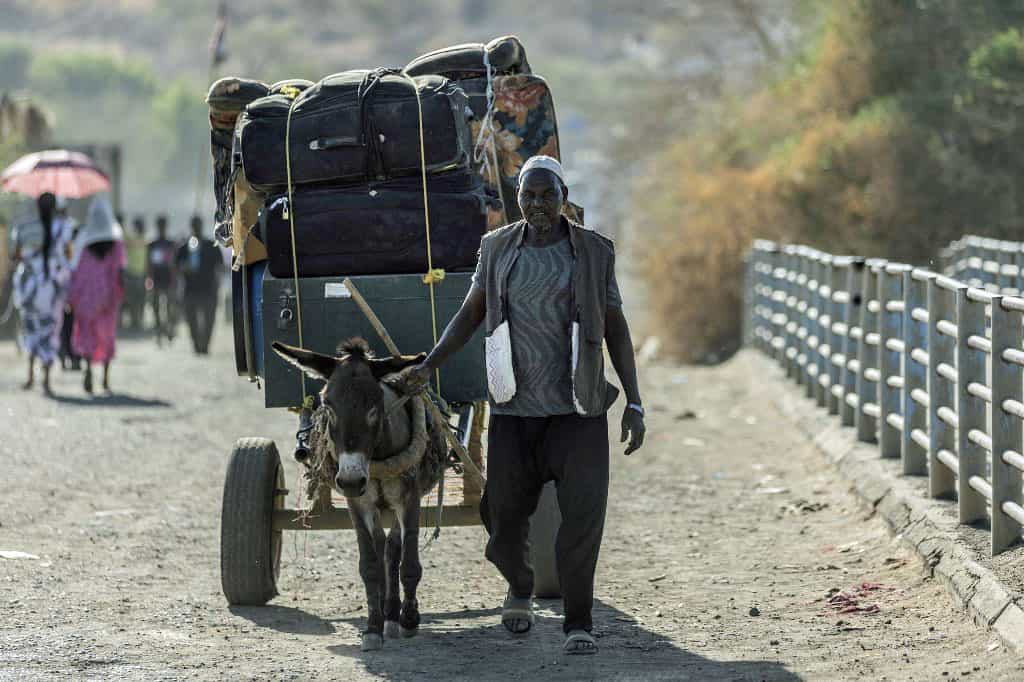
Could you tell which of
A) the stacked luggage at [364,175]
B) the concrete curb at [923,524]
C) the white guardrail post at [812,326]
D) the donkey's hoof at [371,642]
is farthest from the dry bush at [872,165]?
the donkey's hoof at [371,642]

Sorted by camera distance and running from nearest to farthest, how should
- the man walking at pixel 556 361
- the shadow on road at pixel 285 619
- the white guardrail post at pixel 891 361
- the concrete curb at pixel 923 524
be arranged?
the man walking at pixel 556 361
the concrete curb at pixel 923 524
the shadow on road at pixel 285 619
the white guardrail post at pixel 891 361

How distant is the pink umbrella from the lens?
68.6ft

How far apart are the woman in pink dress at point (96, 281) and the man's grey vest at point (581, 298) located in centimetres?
1261

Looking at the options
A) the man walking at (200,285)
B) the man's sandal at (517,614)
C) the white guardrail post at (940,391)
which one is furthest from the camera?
the man walking at (200,285)

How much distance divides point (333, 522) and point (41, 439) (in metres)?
7.77

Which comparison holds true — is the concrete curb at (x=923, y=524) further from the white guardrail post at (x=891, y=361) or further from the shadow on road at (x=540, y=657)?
the shadow on road at (x=540, y=657)

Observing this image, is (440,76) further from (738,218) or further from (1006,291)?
(738,218)

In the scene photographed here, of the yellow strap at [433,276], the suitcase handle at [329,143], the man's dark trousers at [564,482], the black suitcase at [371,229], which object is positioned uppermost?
the suitcase handle at [329,143]

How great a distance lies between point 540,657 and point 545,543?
3.56 ft

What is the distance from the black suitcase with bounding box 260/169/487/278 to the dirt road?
1.65 m

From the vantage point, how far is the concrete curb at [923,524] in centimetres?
804

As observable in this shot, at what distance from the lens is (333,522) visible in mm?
8969

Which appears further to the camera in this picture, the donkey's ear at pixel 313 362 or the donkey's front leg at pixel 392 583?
the donkey's front leg at pixel 392 583

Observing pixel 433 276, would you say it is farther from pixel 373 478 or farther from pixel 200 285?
pixel 200 285
